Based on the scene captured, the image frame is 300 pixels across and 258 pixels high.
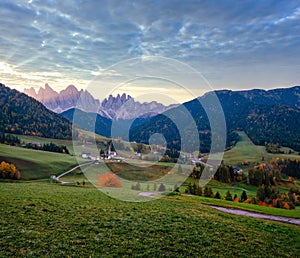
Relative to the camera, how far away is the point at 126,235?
2003cm

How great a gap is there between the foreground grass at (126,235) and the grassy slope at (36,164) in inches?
3865

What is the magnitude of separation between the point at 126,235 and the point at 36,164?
126248mm

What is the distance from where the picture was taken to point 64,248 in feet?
54.4

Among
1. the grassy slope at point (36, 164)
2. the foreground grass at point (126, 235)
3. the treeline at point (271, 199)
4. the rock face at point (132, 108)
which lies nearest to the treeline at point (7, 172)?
the grassy slope at point (36, 164)

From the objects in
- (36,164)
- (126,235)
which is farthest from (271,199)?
(36,164)

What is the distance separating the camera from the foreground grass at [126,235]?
55.2 feet

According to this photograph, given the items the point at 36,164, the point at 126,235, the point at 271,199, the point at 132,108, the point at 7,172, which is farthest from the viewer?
the point at 36,164

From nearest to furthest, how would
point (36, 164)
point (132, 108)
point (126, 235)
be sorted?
point (126, 235) < point (132, 108) < point (36, 164)

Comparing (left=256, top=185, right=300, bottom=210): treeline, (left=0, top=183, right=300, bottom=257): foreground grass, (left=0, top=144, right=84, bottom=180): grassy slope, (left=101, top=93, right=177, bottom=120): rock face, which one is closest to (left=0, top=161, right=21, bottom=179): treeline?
(left=0, top=144, right=84, bottom=180): grassy slope

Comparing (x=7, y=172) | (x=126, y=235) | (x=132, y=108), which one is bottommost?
(x=7, y=172)

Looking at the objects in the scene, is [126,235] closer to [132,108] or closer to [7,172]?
[132,108]

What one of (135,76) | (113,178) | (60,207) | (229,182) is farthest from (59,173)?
(135,76)

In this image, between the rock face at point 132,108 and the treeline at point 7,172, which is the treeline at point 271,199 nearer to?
Answer: the rock face at point 132,108

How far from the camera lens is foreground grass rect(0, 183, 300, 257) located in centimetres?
1681
